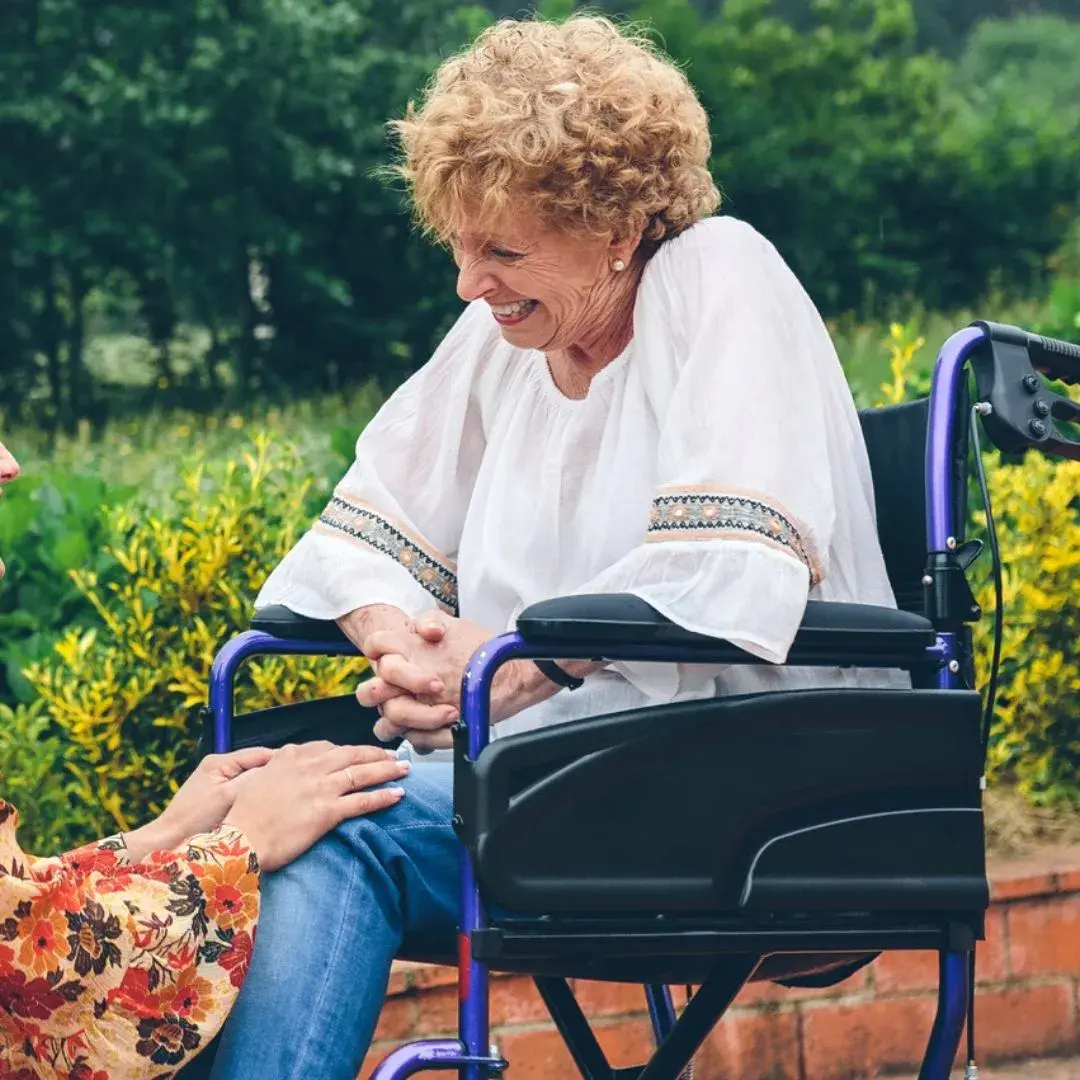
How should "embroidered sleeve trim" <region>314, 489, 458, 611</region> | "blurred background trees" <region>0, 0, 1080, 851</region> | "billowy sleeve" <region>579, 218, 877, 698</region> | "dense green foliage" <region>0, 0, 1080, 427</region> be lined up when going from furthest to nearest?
1. "dense green foliage" <region>0, 0, 1080, 427</region>
2. "blurred background trees" <region>0, 0, 1080, 851</region>
3. "embroidered sleeve trim" <region>314, 489, 458, 611</region>
4. "billowy sleeve" <region>579, 218, 877, 698</region>

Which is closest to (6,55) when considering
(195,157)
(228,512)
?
(195,157)

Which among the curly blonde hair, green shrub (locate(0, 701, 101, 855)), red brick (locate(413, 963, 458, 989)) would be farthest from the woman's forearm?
green shrub (locate(0, 701, 101, 855))

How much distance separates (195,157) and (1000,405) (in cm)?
1251

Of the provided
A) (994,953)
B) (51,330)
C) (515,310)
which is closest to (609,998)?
(994,953)

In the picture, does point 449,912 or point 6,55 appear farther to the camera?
point 6,55

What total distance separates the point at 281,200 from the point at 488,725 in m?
12.9

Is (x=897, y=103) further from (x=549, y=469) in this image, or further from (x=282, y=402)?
(x=549, y=469)

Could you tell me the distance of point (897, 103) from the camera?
16.3 metres

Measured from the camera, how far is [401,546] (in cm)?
253

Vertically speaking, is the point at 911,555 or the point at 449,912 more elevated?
the point at 911,555

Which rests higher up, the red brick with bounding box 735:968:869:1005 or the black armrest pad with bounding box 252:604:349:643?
the black armrest pad with bounding box 252:604:349:643

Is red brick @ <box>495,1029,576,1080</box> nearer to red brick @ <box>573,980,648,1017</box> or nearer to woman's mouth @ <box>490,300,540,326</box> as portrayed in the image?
red brick @ <box>573,980,648,1017</box>

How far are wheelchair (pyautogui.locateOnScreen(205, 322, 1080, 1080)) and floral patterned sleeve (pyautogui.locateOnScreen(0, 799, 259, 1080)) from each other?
0.68 ft

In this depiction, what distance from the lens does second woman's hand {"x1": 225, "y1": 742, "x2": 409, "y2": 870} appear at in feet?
6.52
